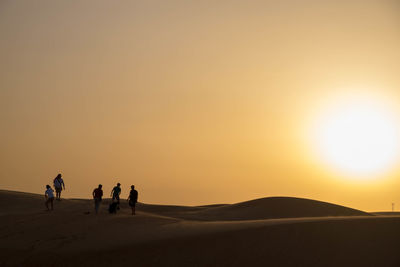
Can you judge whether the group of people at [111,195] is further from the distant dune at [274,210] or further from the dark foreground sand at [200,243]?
the distant dune at [274,210]

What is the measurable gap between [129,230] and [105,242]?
1.96m

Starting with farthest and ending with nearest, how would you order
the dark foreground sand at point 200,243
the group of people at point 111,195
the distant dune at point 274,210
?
the distant dune at point 274,210
the group of people at point 111,195
the dark foreground sand at point 200,243

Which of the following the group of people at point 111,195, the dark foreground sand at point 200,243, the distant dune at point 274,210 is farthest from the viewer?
the distant dune at point 274,210

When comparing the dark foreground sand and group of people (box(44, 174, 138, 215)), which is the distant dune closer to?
group of people (box(44, 174, 138, 215))

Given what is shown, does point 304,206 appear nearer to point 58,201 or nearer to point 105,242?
point 58,201

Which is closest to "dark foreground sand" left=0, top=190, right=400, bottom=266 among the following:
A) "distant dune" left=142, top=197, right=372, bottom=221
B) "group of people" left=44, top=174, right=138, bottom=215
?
"group of people" left=44, top=174, right=138, bottom=215

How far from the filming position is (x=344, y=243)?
2055 centimetres

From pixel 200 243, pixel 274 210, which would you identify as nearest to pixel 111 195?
pixel 200 243

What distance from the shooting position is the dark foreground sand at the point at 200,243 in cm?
1998

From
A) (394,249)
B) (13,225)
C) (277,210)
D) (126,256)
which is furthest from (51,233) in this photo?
(277,210)

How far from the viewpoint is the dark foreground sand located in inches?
787

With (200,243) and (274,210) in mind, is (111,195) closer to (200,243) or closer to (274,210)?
(200,243)

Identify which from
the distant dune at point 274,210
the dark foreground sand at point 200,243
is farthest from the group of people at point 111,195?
the distant dune at point 274,210

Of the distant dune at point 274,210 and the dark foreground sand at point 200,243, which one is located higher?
the distant dune at point 274,210
